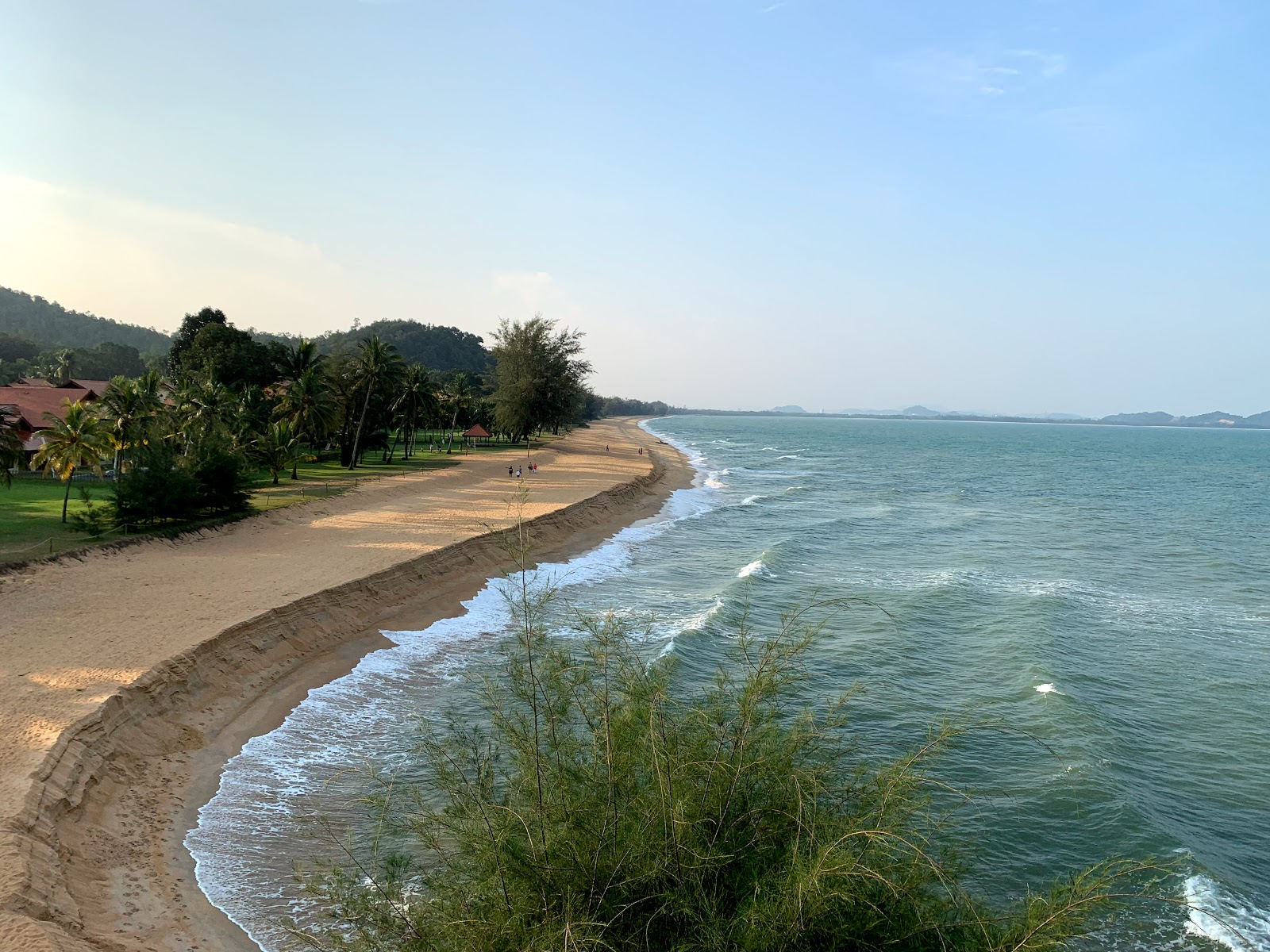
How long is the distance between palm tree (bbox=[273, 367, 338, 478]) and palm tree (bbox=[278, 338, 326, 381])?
0.68 m

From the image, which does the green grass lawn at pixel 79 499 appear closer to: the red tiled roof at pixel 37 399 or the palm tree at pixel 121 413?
the palm tree at pixel 121 413

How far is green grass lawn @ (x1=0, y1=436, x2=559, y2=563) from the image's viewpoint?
24250mm

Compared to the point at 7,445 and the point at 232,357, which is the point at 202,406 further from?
the point at 232,357

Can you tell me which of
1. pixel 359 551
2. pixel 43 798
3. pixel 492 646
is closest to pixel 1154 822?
pixel 492 646

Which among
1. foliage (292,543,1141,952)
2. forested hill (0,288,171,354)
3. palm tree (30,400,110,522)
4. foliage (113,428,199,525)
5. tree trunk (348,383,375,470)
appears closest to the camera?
foliage (292,543,1141,952)

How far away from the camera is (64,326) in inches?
6762

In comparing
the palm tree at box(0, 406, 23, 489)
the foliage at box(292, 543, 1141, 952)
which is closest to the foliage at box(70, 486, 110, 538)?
the palm tree at box(0, 406, 23, 489)

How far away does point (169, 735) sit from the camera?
14102mm

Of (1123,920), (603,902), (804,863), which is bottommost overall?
(1123,920)

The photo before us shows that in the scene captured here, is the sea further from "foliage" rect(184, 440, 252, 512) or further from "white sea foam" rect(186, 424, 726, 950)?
"foliage" rect(184, 440, 252, 512)

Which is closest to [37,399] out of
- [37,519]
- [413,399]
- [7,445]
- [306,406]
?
[306,406]

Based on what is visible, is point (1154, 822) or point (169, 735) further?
point (169, 735)

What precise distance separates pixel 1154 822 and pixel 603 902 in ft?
36.9

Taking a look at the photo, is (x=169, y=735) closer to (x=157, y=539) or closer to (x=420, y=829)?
(x=420, y=829)
